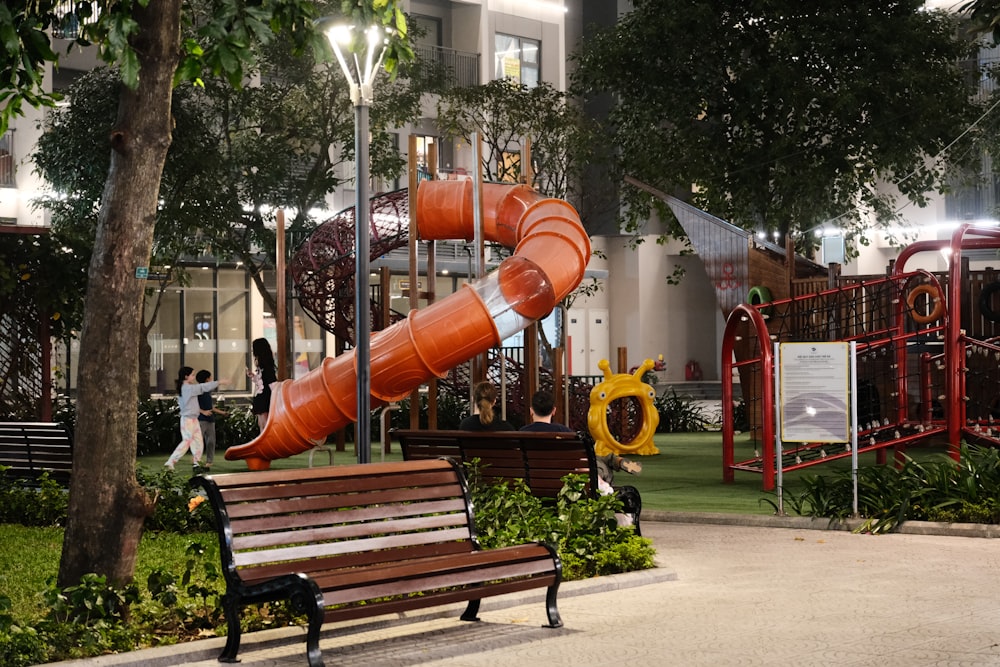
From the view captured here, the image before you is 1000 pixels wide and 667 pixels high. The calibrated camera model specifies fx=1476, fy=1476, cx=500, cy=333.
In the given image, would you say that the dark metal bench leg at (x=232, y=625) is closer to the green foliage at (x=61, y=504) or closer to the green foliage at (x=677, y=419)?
the green foliage at (x=61, y=504)

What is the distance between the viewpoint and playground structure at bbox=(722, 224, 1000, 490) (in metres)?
15.9

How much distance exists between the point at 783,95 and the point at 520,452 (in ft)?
58.0

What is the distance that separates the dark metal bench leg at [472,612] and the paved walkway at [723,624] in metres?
0.10

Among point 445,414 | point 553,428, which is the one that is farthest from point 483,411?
point 445,414

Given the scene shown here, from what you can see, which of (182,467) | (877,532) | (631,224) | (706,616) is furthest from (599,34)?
(706,616)

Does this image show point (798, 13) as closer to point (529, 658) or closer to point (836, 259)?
point (836, 259)

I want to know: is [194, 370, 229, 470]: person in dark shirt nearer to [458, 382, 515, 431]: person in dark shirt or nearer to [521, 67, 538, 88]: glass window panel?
[458, 382, 515, 431]: person in dark shirt

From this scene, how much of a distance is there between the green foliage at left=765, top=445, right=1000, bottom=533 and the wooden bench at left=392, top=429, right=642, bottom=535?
2.54 metres

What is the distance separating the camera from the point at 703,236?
76.5ft

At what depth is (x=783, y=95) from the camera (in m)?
27.3

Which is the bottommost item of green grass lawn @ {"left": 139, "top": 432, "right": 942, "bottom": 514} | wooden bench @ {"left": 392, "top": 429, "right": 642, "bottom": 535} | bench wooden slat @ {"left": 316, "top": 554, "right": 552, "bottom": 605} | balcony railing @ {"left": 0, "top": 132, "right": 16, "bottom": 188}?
green grass lawn @ {"left": 139, "top": 432, "right": 942, "bottom": 514}

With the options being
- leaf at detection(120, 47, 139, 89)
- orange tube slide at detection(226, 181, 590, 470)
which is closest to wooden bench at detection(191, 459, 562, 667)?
leaf at detection(120, 47, 139, 89)

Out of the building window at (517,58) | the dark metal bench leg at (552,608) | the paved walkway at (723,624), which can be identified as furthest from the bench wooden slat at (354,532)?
the building window at (517,58)

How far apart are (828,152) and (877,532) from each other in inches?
683
